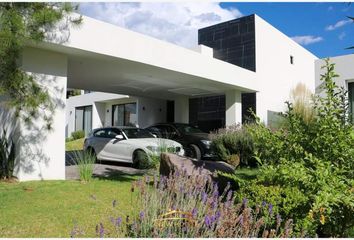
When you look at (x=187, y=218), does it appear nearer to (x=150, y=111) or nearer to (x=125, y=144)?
(x=125, y=144)

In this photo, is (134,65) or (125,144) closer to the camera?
(134,65)

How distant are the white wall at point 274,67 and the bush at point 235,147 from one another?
16.0ft

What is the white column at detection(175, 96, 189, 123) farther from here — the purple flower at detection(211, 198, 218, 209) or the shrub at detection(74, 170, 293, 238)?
the purple flower at detection(211, 198, 218, 209)

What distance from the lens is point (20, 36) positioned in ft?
21.6

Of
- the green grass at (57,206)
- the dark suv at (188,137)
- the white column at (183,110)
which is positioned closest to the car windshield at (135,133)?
the dark suv at (188,137)

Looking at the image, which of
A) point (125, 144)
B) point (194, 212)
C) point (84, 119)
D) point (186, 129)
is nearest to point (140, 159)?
point (125, 144)

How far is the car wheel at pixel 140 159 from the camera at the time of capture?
11.4 metres

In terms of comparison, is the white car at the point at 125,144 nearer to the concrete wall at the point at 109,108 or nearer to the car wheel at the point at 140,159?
the car wheel at the point at 140,159

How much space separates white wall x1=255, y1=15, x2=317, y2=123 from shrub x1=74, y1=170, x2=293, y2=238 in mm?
14266

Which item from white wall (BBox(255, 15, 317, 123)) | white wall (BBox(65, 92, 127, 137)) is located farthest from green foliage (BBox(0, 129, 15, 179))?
white wall (BBox(65, 92, 127, 137))

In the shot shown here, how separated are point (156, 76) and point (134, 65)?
7.80 ft

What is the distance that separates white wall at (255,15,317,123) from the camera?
18.3 meters

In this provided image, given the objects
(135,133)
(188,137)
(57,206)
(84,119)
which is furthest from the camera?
(84,119)

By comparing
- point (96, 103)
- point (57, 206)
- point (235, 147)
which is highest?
point (96, 103)
